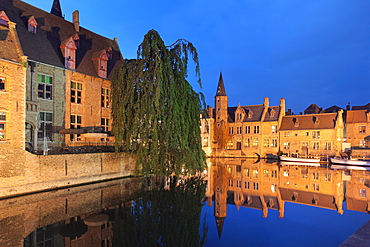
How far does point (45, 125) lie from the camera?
659 inches

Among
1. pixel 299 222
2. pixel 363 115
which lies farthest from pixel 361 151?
pixel 299 222

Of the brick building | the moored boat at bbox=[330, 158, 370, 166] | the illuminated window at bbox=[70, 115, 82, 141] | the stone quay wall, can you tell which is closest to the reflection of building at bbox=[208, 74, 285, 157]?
the moored boat at bbox=[330, 158, 370, 166]

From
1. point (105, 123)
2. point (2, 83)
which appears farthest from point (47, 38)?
point (105, 123)

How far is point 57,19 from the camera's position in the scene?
2041 centimetres

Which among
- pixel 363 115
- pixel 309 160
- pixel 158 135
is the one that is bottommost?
pixel 309 160

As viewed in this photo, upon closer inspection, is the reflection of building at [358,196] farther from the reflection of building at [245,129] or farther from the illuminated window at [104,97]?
the reflection of building at [245,129]

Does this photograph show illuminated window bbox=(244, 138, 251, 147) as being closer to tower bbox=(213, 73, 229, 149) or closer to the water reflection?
tower bbox=(213, 73, 229, 149)

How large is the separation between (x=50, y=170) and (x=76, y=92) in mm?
7689

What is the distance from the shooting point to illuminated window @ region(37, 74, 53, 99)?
1642 centimetres

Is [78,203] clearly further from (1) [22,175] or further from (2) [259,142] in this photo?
(2) [259,142]

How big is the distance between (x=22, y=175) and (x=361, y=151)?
38.8 m

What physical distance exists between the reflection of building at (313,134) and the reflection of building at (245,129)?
4.93ft

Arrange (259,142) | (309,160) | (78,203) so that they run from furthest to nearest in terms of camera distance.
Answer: (259,142) < (309,160) < (78,203)

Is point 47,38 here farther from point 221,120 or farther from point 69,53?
point 221,120
